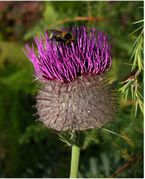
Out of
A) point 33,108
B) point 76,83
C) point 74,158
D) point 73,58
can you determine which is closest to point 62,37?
point 73,58

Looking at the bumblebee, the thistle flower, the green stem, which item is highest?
the bumblebee

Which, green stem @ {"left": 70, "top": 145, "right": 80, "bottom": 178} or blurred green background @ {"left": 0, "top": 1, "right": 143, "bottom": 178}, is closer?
green stem @ {"left": 70, "top": 145, "right": 80, "bottom": 178}

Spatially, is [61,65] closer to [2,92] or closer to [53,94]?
[53,94]

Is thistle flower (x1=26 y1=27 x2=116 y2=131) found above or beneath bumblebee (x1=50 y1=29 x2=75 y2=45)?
beneath

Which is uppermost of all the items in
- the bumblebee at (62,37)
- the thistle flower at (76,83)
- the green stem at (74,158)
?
the bumblebee at (62,37)

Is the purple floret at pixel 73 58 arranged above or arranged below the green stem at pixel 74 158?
above

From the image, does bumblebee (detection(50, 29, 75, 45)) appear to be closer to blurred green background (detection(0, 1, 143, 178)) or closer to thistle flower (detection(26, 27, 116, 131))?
thistle flower (detection(26, 27, 116, 131))

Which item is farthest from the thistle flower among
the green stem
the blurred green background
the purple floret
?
the blurred green background

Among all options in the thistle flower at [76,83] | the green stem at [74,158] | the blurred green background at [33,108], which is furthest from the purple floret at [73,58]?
the blurred green background at [33,108]

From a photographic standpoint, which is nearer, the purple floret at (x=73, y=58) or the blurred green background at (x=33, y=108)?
the purple floret at (x=73, y=58)

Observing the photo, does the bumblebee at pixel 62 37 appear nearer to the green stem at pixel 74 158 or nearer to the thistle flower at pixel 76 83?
the thistle flower at pixel 76 83
